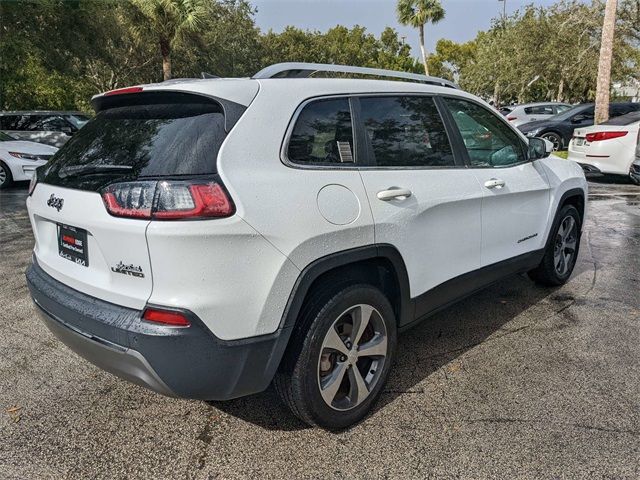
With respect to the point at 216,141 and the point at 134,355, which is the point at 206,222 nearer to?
the point at 216,141

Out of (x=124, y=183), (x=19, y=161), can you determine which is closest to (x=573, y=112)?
(x=19, y=161)

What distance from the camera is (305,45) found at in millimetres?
45125

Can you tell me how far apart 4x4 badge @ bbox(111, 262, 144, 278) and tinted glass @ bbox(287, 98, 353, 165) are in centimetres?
83

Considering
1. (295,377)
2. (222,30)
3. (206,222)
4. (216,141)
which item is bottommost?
(295,377)

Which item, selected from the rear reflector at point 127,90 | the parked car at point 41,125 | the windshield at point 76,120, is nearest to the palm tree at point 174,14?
the windshield at point 76,120

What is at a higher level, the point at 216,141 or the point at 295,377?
the point at 216,141

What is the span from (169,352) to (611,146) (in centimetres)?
1026

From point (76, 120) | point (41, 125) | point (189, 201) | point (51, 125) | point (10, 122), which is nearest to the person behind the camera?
point (189, 201)

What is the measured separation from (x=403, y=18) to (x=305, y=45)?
29.0 ft

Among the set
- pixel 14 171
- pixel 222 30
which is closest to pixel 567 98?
pixel 222 30

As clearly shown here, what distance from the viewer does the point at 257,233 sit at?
2113mm

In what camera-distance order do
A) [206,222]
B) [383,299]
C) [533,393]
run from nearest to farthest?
[206,222] → [383,299] → [533,393]

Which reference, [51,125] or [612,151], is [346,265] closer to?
[612,151]

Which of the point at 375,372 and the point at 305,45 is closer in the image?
the point at 375,372
